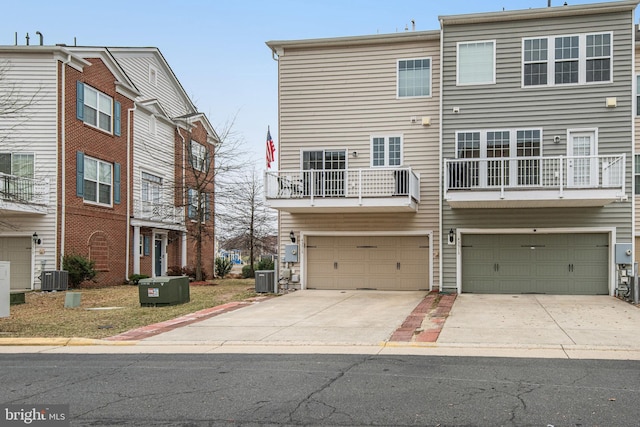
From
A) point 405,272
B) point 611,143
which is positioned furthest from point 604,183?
point 405,272

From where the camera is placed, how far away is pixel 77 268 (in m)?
21.7

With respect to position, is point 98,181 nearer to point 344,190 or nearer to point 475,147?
point 344,190

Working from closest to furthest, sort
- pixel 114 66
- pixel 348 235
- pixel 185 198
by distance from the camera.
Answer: pixel 348 235
pixel 114 66
pixel 185 198

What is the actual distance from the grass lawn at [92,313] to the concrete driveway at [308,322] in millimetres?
1401

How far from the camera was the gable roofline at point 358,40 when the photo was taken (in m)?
19.8

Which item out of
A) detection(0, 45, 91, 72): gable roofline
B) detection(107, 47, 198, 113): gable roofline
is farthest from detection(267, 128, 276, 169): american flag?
detection(107, 47, 198, 113): gable roofline

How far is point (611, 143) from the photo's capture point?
18141mm

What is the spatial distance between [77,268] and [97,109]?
21.4 ft

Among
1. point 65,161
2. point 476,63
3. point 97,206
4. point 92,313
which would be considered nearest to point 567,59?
point 476,63

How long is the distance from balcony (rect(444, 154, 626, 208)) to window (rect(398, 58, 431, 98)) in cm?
315

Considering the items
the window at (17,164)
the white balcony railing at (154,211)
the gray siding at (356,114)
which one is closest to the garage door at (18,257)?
the window at (17,164)

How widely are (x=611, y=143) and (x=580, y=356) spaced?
10902mm

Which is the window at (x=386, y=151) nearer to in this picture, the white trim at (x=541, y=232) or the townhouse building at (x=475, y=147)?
the townhouse building at (x=475, y=147)

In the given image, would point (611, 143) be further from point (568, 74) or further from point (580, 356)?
point (580, 356)
